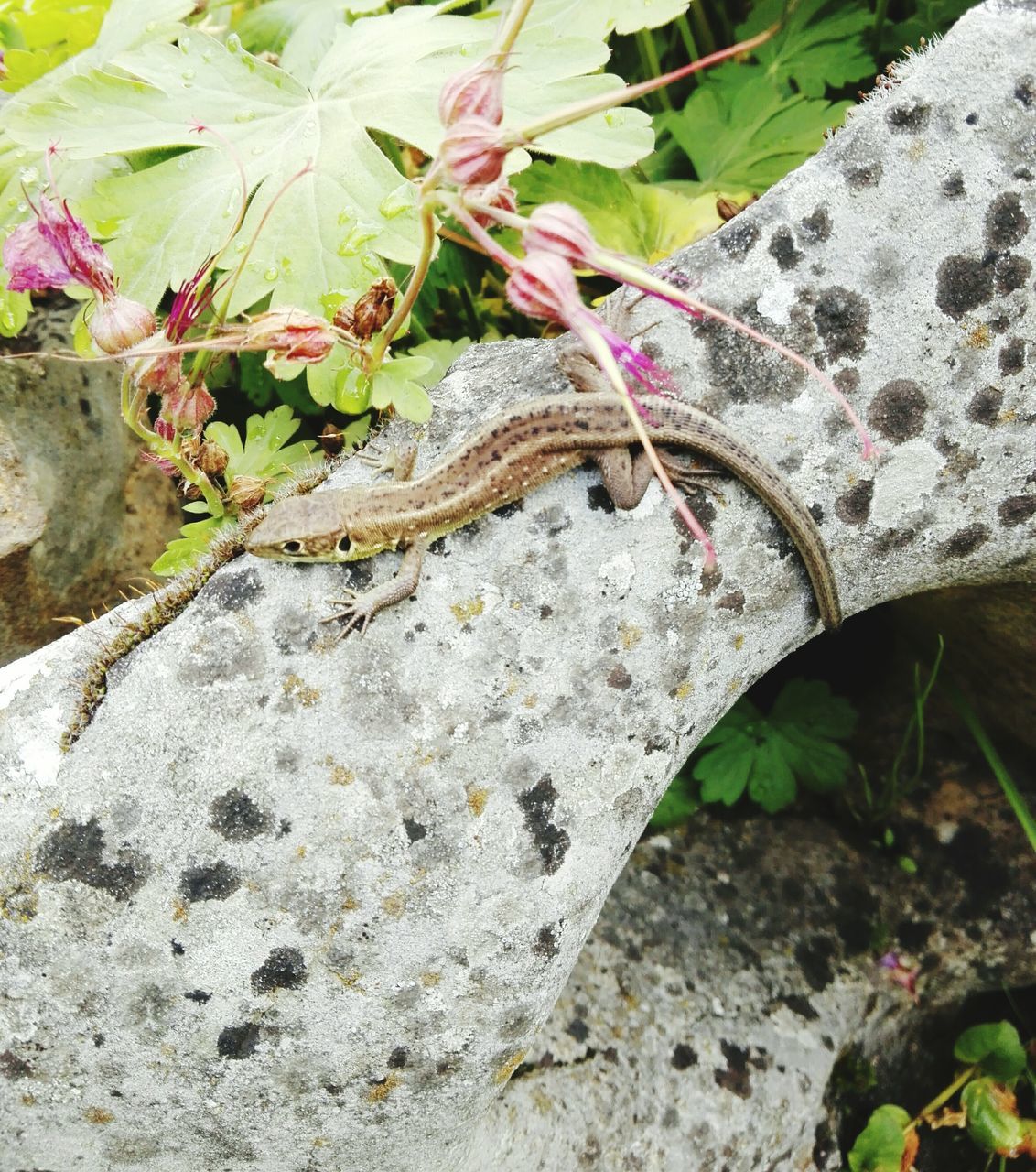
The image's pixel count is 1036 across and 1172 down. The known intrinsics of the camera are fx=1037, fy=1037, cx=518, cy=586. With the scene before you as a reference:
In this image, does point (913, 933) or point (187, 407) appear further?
point (913, 933)

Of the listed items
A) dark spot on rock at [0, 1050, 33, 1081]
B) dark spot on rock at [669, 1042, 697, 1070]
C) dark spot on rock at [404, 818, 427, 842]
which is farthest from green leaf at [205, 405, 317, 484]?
dark spot on rock at [669, 1042, 697, 1070]

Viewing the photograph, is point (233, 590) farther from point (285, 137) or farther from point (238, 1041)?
point (285, 137)

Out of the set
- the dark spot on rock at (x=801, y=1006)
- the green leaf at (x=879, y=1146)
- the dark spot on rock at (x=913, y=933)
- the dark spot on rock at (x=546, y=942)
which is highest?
the dark spot on rock at (x=546, y=942)

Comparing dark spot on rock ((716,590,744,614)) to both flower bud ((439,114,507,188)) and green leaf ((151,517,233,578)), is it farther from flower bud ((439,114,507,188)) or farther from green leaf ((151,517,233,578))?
green leaf ((151,517,233,578))

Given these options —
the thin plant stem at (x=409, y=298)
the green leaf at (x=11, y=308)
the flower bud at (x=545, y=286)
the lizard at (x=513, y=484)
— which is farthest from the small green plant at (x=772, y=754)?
the green leaf at (x=11, y=308)

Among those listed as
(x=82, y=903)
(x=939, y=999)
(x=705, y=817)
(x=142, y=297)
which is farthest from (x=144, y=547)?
(x=939, y=999)

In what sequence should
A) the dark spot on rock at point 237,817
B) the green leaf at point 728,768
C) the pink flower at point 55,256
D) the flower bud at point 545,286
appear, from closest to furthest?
the flower bud at point 545,286 → the pink flower at point 55,256 → the dark spot on rock at point 237,817 → the green leaf at point 728,768

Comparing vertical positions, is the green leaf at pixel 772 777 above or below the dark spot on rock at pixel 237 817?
below

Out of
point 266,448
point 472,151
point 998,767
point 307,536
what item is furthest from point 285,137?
point 998,767

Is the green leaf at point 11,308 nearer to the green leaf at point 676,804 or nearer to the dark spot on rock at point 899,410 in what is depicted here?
the dark spot on rock at point 899,410
